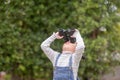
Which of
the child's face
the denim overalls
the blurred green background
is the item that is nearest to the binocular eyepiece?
the child's face

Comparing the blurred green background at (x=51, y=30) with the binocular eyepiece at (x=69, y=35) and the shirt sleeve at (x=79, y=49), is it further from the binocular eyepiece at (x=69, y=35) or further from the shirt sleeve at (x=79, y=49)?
the shirt sleeve at (x=79, y=49)

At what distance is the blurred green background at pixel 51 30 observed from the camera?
6.90m

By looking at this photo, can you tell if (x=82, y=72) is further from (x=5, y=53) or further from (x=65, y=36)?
(x=65, y=36)

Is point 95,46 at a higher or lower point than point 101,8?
lower

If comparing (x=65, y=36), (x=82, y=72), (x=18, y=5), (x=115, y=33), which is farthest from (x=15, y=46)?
(x=65, y=36)

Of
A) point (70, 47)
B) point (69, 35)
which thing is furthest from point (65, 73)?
point (69, 35)

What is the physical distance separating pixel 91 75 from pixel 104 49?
1.73ft

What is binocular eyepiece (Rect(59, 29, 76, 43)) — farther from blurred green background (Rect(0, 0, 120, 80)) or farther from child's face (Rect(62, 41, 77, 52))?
blurred green background (Rect(0, 0, 120, 80))

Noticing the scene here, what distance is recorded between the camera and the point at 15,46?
23.3 ft

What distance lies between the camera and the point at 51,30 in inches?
284

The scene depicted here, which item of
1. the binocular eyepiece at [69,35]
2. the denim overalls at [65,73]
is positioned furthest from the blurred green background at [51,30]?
the denim overalls at [65,73]

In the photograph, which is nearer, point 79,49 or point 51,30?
point 79,49

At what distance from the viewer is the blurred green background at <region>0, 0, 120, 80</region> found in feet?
22.6

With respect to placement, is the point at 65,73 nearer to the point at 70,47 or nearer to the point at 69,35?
the point at 70,47
